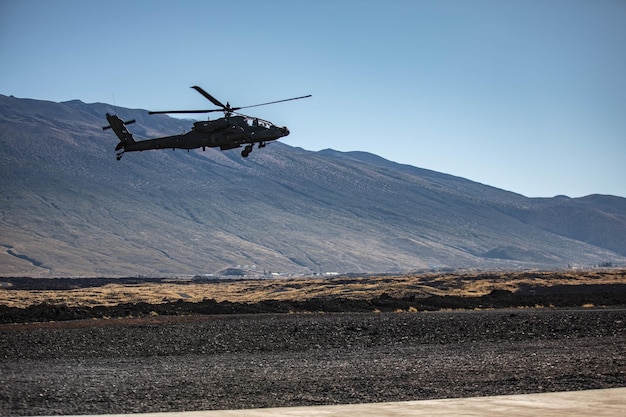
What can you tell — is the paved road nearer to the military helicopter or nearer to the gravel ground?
the gravel ground

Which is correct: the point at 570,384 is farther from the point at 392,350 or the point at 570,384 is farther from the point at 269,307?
the point at 269,307

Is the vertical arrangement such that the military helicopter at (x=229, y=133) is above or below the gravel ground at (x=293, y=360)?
above

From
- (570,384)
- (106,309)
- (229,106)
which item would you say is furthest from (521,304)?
(570,384)

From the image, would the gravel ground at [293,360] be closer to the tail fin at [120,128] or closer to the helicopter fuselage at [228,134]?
the helicopter fuselage at [228,134]

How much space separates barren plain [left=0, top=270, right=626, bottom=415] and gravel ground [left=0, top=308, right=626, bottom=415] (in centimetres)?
4

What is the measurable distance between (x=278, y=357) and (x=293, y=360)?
0.85 metres

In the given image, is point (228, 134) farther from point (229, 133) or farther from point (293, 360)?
point (293, 360)

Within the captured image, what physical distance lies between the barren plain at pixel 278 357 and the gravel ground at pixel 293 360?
0.12ft

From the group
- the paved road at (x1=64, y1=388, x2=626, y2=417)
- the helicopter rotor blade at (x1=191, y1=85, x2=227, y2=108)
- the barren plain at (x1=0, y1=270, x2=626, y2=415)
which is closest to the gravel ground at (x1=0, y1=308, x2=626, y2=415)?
the barren plain at (x1=0, y1=270, x2=626, y2=415)

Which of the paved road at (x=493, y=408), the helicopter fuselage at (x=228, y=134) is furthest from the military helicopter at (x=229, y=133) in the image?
the paved road at (x=493, y=408)

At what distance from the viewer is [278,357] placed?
21094 millimetres

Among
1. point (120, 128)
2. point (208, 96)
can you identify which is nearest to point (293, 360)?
point (208, 96)

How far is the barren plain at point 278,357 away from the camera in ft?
47.9

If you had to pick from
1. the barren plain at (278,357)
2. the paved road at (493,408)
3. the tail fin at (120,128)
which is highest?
the tail fin at (120,128)
